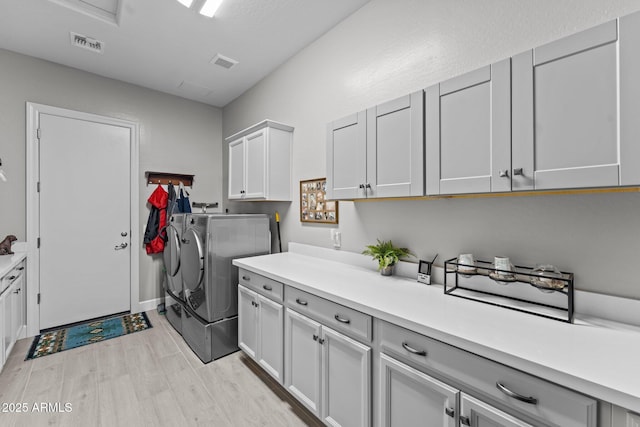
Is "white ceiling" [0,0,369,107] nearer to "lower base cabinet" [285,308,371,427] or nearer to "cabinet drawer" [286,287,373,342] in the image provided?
"cabinet drawer" [286,287,373,342]

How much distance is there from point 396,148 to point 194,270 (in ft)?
6.84

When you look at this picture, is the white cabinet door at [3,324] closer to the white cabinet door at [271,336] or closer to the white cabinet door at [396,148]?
the white cabinet door at [271,336]

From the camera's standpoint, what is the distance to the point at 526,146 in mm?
1141

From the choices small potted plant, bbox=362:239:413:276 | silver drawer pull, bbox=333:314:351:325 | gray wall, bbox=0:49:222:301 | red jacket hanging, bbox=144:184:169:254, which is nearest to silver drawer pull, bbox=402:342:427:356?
silver drawer pull, bbox=333:314:351:325

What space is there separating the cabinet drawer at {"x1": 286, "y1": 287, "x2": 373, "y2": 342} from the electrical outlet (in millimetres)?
705

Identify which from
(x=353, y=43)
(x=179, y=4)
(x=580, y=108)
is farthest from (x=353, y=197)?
(x=179, y=4)

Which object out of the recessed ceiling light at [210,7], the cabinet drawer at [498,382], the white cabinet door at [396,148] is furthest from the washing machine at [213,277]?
the cabinet drawer at [498,382]

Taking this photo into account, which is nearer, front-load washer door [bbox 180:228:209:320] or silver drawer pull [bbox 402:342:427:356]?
silver drawer pull [bbox 402:342:427:356]

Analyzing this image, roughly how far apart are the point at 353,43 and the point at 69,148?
3.24m

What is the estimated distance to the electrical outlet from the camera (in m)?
2.41

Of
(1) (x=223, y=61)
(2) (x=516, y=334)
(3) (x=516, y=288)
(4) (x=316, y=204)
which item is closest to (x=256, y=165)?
(4) (x=316, y=204)

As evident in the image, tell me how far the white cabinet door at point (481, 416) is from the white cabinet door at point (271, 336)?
1.21m

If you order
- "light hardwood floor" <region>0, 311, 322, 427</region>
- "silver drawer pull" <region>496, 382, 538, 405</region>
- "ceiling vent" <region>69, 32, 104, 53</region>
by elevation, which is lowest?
"light hardwood floor" <region>0, 311, 322, 427</region>

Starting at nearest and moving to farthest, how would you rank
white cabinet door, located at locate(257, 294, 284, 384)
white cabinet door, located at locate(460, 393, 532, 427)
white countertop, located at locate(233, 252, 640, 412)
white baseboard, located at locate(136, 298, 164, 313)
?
white countertop, located at locate(233, 252, 640, 412) < white cabinet door, located at locate(460, 393, 532, 427) < white cabinet door, located at locate(257, 294, 284, 384) < white baseboard, located at locate(136, 298, 164, 313)
